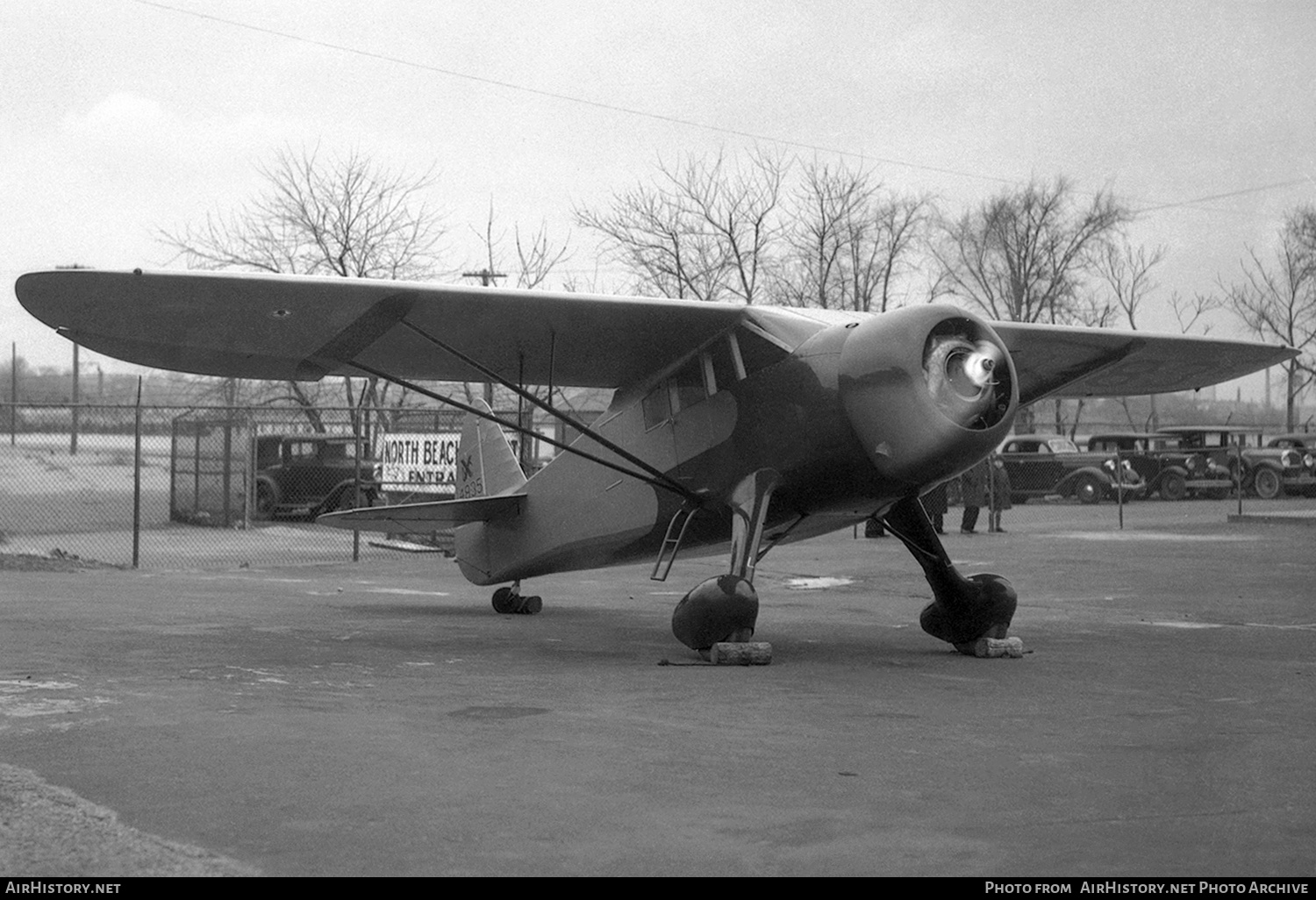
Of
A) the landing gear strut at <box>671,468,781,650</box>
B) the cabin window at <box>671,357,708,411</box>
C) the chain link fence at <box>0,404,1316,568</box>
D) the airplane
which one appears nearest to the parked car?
the chain link fence at <box>0,404,1316,568</box>

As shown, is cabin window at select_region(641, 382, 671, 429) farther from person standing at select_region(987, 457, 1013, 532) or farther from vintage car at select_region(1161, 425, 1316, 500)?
vintage car at select_region(1161, 425, 1316, 500)

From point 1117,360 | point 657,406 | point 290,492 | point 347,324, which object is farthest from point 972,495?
point 347,324

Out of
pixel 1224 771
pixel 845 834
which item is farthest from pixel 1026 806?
pixel 1224 771

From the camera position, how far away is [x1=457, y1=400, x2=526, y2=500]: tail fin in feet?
47.3

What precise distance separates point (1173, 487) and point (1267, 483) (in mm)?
2561

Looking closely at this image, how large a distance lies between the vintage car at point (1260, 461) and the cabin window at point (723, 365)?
103ft

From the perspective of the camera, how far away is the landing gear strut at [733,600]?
973cm

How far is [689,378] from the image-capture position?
1143 cm

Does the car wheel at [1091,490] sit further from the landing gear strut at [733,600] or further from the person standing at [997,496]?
the landing gear strut at [733,600]

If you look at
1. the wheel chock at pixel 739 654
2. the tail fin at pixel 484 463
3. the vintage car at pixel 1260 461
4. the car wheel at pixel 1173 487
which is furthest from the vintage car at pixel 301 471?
the vintage car at pixel 1260 461

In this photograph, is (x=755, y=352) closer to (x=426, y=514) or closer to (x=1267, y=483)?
(x=426, y=514)

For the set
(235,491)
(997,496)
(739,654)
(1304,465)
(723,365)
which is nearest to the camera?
(739,654)

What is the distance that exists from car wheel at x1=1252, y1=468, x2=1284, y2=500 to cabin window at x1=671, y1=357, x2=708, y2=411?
3335cm

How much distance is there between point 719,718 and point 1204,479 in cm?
3695
